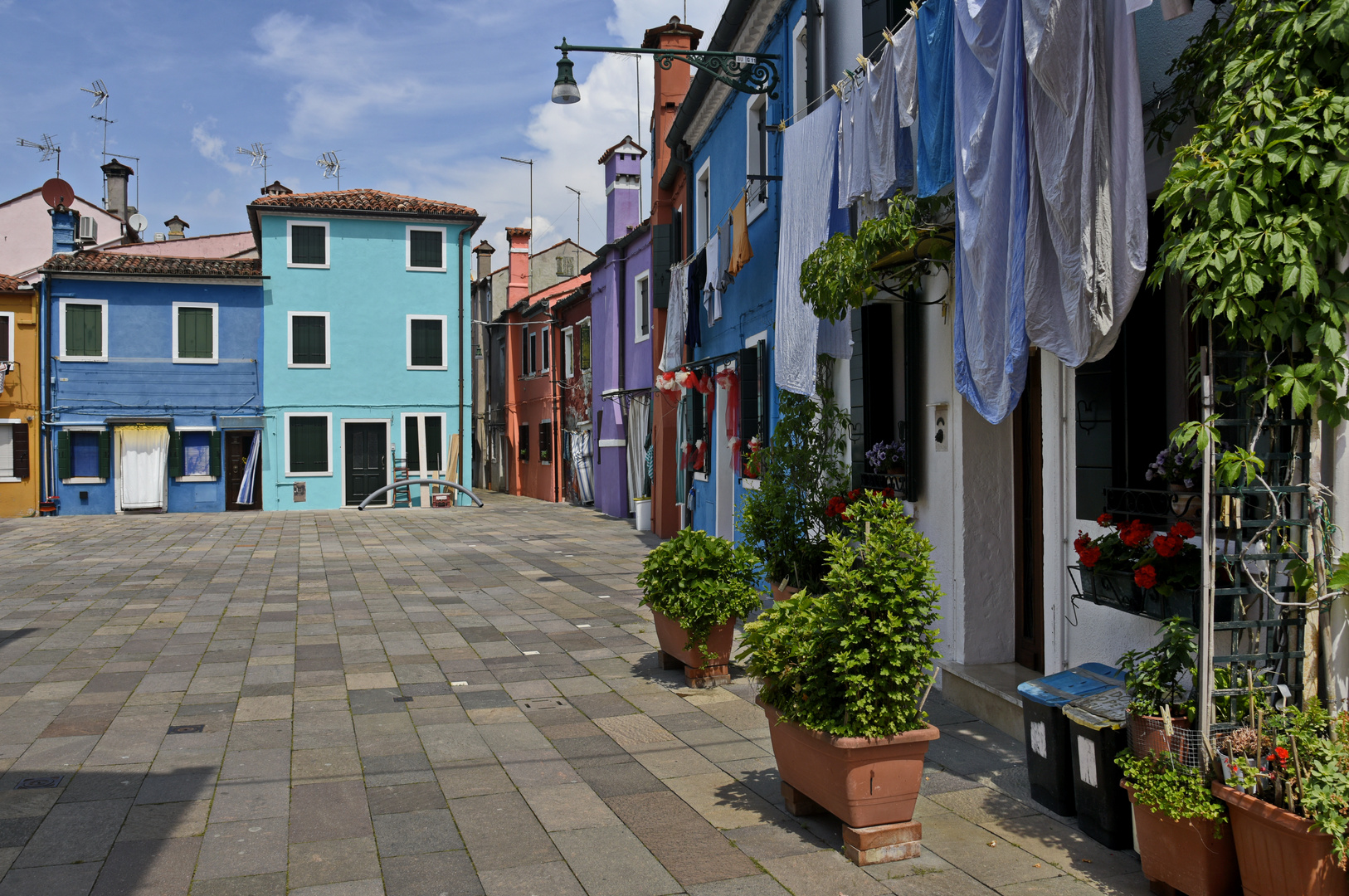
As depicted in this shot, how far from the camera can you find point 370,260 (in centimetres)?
2897

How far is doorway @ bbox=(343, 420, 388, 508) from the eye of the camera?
93.4ft

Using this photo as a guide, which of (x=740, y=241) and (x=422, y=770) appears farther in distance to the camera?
(x=740, y=241)

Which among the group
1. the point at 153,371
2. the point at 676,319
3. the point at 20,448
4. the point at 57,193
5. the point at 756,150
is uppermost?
the point at 57,193

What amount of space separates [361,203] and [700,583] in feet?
81.7

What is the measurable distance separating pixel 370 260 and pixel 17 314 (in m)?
9.05

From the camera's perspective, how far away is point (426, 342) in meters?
29.4

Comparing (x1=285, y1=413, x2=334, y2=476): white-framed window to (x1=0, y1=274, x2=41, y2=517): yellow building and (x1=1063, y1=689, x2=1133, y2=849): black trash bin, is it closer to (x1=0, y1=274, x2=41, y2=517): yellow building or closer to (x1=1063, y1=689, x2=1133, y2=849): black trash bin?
(x1=0, y1=274, x2=41, y2=517): yellow building

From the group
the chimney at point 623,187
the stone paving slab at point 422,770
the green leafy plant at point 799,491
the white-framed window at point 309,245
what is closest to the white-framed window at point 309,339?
the white-framed window at point 309,245

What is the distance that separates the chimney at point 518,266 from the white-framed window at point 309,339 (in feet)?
25.5

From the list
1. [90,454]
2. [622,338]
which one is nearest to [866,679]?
[622,338]

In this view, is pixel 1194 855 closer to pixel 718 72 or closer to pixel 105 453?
pixel 718 72

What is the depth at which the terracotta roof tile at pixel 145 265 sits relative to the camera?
2670 centimetres

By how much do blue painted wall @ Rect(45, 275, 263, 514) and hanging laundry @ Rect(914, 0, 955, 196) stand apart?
2535 centimetres

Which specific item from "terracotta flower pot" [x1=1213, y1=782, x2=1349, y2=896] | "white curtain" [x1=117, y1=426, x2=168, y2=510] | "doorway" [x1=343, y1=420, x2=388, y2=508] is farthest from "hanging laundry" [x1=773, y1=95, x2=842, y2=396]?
"white curtain" [x1=117, y1=426, x2=168, y2=510]
